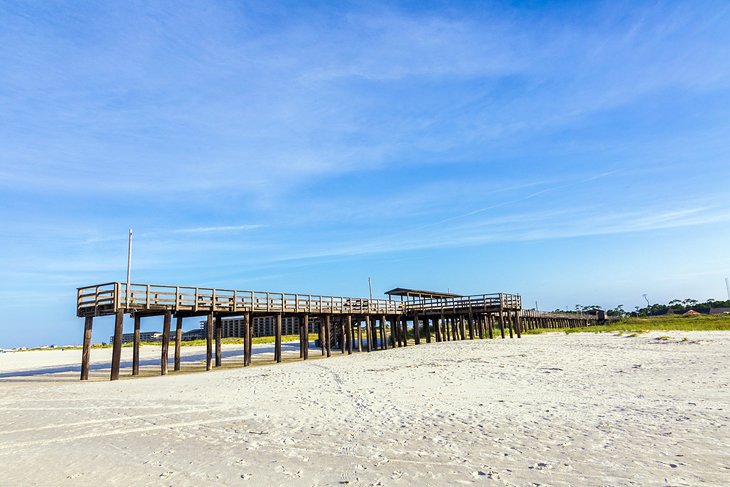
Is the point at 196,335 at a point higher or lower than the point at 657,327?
higher

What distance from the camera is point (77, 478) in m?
6.31

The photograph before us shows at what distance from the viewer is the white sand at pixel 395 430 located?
6.07 m

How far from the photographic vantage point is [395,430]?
8.35m

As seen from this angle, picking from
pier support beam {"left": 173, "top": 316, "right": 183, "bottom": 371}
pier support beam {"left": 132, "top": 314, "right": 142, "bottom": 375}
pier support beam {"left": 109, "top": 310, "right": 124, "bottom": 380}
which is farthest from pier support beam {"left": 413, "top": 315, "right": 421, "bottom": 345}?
pier support beam {"left": 109, "top": 310, "right": 124, "bottom": 380}

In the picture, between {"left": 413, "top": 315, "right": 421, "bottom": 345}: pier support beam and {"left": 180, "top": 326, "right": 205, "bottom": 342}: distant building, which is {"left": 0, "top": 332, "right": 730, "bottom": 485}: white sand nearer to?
{"left": 413, "top": 315, "right": 421, "bottom": 345}: pier support beam

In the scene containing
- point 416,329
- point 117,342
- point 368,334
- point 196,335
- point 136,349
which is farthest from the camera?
point 196,335

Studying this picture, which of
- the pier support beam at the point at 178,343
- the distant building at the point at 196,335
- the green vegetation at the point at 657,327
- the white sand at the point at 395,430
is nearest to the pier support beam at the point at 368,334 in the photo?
the pier support beam at the point at 178,343

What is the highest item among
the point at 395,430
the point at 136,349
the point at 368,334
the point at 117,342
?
the point at 117,342

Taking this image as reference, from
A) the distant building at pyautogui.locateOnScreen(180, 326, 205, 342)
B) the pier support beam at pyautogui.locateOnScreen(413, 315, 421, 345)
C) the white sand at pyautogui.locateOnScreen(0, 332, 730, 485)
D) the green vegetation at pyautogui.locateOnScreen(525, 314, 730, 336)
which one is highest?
the distant building at pyautogui.locateOnScreen(180, 326, 205, 342)

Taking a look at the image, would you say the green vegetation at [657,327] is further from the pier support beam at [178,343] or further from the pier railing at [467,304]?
the pier support beam at [178,343]

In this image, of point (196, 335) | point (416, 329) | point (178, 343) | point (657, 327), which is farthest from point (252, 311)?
point (196, 335)

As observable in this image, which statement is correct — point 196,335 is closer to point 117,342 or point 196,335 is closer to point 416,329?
point 416,329

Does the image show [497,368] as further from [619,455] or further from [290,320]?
[290,320]

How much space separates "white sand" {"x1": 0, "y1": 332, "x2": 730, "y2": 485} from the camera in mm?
6074
